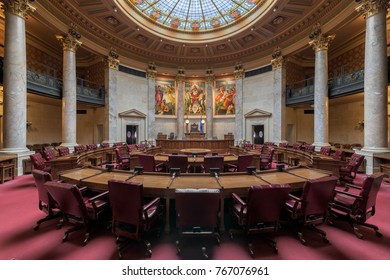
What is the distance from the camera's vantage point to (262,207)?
259 centimetres

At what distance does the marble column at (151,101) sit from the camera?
17.8m

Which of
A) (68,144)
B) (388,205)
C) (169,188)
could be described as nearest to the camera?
(169,188)

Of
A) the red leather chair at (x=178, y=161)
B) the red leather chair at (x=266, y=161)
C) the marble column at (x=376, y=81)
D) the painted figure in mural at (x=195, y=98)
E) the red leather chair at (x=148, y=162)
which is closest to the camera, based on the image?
the red leather chair at (x=178, y=161)

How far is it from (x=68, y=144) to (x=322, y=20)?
17680 millimetres

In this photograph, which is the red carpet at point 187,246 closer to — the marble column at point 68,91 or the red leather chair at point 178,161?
the red leather chair at point 178,161

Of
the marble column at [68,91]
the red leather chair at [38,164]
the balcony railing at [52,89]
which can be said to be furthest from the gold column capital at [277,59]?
the red leather chair at [38,164]

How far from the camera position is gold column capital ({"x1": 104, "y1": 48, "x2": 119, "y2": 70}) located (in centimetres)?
1475

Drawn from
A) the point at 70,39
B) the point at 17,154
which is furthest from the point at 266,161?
the point at 70,39

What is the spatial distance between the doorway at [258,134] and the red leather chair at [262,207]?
14942mm

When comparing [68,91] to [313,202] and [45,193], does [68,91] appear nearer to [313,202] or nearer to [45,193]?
[45,193]

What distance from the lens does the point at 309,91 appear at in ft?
43.0

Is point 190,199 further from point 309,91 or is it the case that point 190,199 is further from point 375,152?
point 309,91

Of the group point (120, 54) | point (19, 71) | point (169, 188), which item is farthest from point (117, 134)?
point (169, 188)

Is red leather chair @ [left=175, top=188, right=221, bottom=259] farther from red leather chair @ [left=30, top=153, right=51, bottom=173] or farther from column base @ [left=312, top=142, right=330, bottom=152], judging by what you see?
column base @ [left=312, top=142, right=330, bottom=152]
